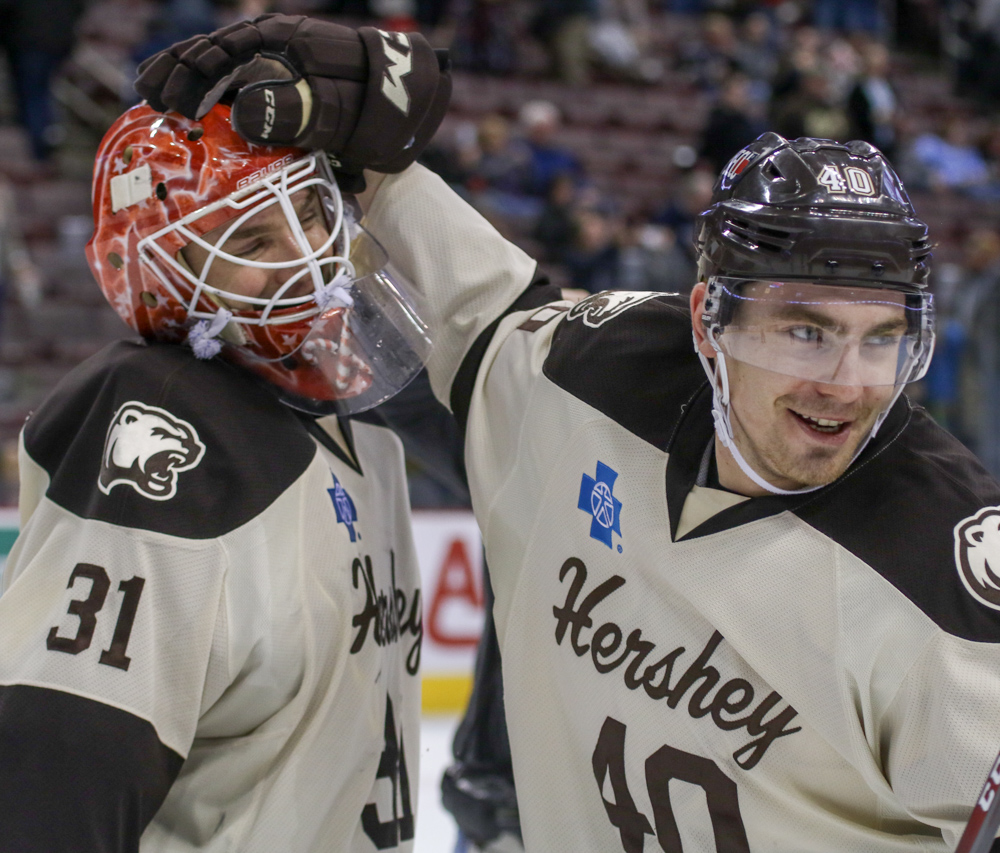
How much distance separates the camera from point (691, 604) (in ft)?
4.73

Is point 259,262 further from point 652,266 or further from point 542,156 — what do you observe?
point 542,156

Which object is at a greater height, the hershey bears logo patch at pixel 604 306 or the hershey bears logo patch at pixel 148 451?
the hershey bears logo patch at pixel 604 306

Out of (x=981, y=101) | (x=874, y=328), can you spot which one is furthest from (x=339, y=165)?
(x=981, y=101)

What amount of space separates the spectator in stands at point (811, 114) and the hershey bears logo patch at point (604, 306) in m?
3.93

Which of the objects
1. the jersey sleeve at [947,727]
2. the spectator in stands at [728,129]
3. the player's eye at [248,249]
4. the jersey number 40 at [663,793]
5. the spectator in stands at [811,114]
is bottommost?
the spectator in stands at [728,129]

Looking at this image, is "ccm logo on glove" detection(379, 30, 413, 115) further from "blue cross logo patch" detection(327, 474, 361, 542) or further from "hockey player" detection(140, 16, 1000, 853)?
"blue cross logo patch" detection(327, 474, 361, 542)

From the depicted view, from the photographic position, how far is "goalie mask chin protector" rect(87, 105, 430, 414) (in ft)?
5.03

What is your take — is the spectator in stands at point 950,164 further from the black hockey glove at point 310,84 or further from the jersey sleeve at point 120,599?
the jersey sleeve at point 120,599

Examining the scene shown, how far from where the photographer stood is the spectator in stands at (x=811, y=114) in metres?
5.50

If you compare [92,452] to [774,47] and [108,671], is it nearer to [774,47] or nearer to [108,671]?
[108,671]

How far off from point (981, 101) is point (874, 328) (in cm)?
911

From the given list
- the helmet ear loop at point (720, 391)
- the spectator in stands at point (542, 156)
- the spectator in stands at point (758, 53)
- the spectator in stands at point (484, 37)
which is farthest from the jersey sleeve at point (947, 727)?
the spectator in stands at point (758, 53)

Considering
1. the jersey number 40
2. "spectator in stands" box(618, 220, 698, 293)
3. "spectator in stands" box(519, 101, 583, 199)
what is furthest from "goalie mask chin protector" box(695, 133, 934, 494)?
"spectator in stands" box(519, 101, 583, 199)

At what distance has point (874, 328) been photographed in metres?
1.31
